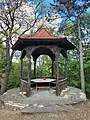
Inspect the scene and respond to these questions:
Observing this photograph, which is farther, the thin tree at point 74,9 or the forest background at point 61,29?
the forest background at point 61,29

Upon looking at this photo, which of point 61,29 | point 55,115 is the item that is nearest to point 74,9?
point 61,29

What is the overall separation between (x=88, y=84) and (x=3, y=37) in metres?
7.11

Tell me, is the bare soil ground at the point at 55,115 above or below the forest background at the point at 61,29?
below

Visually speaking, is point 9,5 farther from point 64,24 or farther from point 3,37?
point 64,24

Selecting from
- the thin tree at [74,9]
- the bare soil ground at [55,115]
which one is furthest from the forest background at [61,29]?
the bare soil ground at [55,115]

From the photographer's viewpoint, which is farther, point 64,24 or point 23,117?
point 64,24

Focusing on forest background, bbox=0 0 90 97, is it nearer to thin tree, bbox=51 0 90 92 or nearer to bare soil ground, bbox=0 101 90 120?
thin tree, bbox=51 0 90 92

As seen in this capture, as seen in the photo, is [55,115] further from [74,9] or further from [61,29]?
[61,29]

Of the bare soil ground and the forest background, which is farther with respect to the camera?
the forest background

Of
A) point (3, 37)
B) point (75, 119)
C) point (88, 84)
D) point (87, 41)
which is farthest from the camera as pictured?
point (87, 41)

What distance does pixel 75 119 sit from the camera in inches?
278

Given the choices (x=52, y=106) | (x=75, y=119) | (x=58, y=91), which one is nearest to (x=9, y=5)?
(x=58, y=91)

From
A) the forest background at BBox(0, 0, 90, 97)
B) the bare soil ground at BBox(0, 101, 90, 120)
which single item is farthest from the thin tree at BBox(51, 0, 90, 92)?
the bare soil ground at BBox(0, 101, 90, 120)

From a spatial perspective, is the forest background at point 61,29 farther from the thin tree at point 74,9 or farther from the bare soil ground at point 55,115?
the bare soil ground at point 55,115
